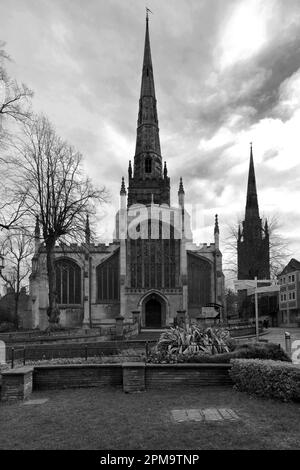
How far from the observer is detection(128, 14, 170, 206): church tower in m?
52.3

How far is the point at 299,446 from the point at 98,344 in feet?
51.3

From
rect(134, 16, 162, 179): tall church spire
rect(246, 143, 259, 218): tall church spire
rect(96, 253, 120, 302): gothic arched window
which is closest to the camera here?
rect(96, 253, 120, 302): gothic arched window

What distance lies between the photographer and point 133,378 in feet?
30.8

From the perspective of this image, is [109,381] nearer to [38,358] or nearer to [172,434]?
[172,434]

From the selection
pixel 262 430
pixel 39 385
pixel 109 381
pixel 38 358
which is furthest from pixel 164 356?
pixel 38 358

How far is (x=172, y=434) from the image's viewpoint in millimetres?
6035

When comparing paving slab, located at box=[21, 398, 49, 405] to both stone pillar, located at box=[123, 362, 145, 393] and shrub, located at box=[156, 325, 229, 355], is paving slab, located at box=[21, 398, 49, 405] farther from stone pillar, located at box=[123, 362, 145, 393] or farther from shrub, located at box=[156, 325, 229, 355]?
shrub, located at box=[156, 325, 229, 355]

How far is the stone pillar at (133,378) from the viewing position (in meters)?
9.32

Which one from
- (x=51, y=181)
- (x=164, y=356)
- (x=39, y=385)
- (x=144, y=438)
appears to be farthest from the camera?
(x=51, y=181)

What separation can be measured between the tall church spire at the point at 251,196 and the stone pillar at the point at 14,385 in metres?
50.2

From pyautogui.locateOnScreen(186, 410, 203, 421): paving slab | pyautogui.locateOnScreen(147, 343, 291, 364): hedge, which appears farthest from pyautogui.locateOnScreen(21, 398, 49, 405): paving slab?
pyautogui.locateOnScreen(147, 343, 291, 364): hedge

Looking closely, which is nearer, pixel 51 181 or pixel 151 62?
pixel 51 181

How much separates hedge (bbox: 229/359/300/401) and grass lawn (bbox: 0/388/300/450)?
9.7 inches
